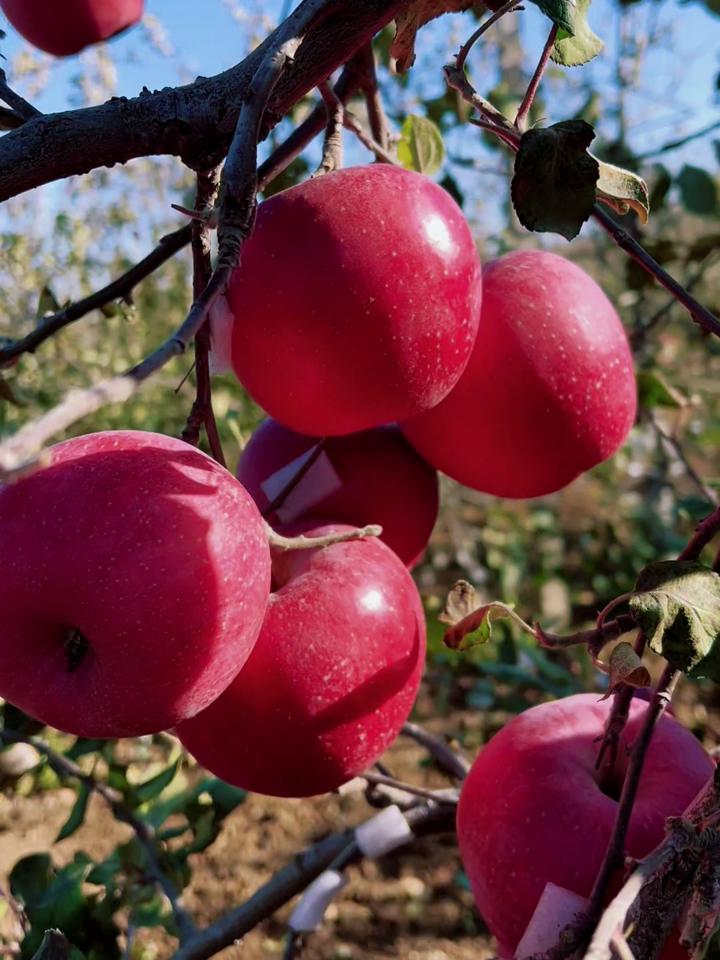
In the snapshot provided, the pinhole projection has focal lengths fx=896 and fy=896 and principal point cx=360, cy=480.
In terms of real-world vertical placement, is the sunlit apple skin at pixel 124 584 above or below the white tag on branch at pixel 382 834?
above

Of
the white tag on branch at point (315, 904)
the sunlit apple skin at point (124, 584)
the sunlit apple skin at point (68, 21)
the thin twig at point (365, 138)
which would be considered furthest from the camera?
the sunlit apple skin at point (68, 21)

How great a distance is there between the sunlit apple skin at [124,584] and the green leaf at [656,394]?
793mm

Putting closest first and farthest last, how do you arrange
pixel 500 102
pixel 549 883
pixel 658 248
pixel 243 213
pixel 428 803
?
pixel 243 213, pixel 549 883, pixel 428 803, pixel 658 248, pixel 500 102

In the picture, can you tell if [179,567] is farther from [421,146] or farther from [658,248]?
[658,248]

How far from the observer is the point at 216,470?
480 mm

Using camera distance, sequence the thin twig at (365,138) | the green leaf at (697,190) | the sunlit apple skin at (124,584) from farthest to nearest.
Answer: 1. the green leaf at (697,190)
2. the thin twig at (365,138)
3. the sunlit apple skin at (124,584)

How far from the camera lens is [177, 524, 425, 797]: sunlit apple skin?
57 cm

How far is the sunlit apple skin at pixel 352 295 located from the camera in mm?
566

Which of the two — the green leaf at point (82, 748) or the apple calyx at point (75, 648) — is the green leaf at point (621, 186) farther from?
the green leaf at point (82, 748)

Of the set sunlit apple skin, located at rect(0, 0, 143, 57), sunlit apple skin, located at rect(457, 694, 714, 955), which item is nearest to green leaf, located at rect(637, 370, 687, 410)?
sunlit apple skin, located at rect(457, 694, 714, 955)

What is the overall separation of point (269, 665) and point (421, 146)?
0.52 metres

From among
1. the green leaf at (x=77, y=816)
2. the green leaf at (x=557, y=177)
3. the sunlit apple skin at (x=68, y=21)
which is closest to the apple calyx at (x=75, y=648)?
the green leaf at (x=557, y=177)

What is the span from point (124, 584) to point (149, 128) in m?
0.23

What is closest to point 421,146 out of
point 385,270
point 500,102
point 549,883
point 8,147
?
point 385,270
